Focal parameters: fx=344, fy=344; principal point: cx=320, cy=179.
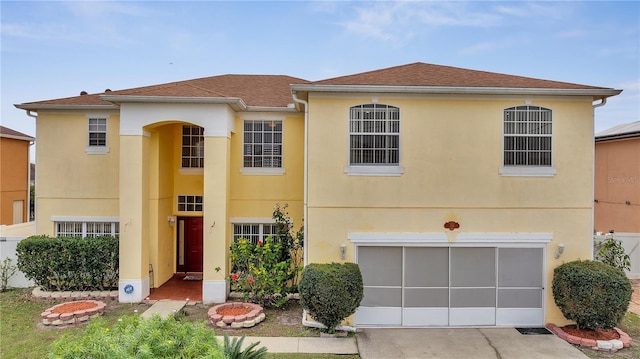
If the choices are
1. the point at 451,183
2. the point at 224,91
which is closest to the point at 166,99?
the point at 224,91

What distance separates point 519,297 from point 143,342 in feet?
29.3

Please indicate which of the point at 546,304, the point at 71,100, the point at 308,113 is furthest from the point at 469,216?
the point at 71,100

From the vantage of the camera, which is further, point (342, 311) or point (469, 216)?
point (469, 216)

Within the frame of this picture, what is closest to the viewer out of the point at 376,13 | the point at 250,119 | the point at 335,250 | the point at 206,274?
the point at 335,250

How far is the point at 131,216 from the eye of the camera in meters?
10.4

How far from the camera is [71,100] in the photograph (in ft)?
39.6

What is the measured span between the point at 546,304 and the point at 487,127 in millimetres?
4863

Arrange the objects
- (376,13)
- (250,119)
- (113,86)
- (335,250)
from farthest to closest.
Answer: (113,86)
(376,13)
(250,119)
(335,250)

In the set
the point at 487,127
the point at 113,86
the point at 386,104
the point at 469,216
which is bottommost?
the point at 469,216

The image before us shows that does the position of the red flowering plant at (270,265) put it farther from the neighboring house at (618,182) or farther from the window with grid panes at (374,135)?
the neighboring house at (618,182)

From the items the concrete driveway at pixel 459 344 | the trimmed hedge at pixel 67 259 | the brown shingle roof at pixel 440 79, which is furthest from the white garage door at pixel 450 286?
the trimmed hedge at pixel 67 259

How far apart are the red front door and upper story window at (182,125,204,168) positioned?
2118 mm

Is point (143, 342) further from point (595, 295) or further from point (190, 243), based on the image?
point (190, 243)

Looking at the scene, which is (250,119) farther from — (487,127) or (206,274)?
(487,127)
